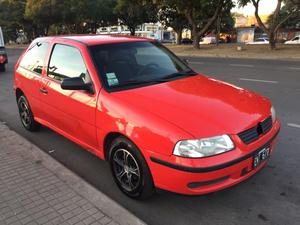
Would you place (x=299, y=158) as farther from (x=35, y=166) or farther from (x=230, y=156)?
(x=35, y=166)

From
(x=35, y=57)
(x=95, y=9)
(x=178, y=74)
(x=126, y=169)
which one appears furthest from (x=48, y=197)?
(x=95, y=9)

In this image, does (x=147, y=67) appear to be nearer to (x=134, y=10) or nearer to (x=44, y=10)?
(x=134, y=10)

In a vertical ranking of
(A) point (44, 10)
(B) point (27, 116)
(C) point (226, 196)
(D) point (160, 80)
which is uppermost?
(A) point (44, 10)

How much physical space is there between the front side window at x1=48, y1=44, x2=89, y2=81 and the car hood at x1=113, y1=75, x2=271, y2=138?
2.48 ft

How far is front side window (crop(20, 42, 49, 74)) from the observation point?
15.7 feet

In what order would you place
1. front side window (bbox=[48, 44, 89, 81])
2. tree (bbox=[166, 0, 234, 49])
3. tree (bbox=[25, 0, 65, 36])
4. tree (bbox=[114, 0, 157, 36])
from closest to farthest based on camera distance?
front side window (bbox=[48, 44, 89, 81]) < tree (bbox=[166, 0, 234, 49]) < tree (bbox=[114, 0, 157, 36]) < tree (bbox=[25, 0, 65, 36])

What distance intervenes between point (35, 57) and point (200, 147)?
11.4 feet

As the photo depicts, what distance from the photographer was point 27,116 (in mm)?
5574

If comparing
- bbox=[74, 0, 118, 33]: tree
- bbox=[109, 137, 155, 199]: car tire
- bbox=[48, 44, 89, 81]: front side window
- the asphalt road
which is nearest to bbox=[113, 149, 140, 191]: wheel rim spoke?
bbox=[109, 137, 155, 199]: car tire

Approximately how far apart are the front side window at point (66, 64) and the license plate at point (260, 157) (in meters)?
2.05

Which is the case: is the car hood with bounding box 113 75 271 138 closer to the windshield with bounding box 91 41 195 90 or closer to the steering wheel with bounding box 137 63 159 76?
the windshield with bounding box 91 41 195 90

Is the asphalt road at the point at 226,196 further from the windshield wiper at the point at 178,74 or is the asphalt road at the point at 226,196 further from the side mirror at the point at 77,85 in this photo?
the windshield wiper at the point at 178,74

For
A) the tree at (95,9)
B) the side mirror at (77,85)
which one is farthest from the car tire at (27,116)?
the tree at (95,9)

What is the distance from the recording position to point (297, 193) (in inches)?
133
